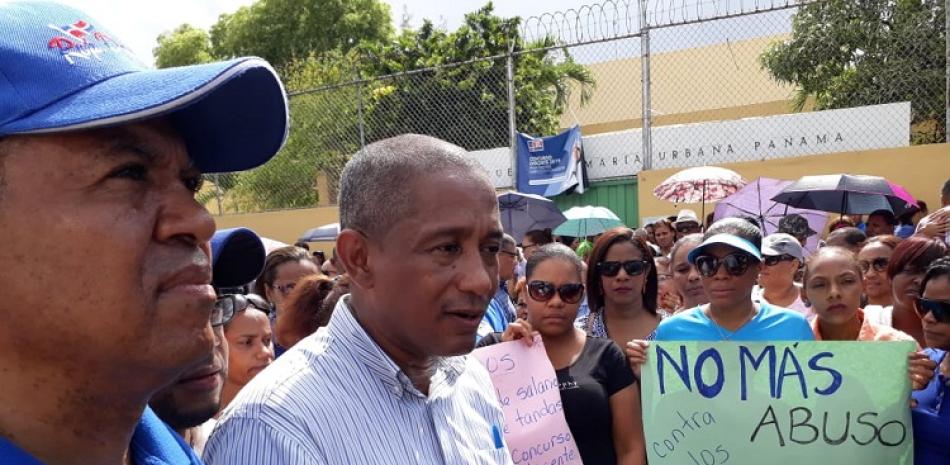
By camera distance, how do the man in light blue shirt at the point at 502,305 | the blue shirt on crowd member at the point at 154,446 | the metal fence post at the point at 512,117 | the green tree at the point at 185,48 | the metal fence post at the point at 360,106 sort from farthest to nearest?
the green tree at the point at 185,48 < the metal fence post at the point at 360,106 < the metal fence post at the point at 512,117 < the man in light blue shirt at the point at 502,305 < the blue shirt on crowd member at the point at 154,446

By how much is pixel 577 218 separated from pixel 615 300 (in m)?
6.25

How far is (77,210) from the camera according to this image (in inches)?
41.2

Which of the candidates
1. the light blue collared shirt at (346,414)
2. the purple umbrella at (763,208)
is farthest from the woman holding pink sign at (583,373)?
the purple umbrella at (763,208)

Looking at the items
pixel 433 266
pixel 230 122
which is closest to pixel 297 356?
pixel 433 266

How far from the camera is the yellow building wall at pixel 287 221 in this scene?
1450cm

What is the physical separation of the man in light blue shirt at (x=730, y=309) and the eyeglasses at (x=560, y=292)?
48cm

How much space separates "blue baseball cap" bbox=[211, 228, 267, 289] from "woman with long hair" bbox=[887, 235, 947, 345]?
12.0ft

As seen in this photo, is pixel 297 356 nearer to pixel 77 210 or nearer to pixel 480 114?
pixel 77 210

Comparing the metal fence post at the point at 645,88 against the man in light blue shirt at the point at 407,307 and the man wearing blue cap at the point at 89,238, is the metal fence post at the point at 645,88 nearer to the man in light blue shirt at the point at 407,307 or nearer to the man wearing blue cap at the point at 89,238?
the man in light blue shirt at the point at 407,307

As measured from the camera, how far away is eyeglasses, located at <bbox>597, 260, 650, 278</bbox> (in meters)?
4.39

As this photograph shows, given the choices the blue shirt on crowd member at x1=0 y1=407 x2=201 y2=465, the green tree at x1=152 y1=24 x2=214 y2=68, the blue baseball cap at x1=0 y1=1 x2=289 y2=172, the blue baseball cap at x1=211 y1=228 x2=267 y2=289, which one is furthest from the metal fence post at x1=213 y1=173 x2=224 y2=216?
the green tree at x1=152 y1=24 x2=214 y2=68

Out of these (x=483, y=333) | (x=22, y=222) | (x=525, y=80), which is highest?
(x=525, y=80)

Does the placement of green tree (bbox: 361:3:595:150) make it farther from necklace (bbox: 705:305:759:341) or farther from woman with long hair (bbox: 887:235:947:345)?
necklace (bbox: 705:305:759:341)

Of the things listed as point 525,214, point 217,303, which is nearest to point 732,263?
point 217,303
